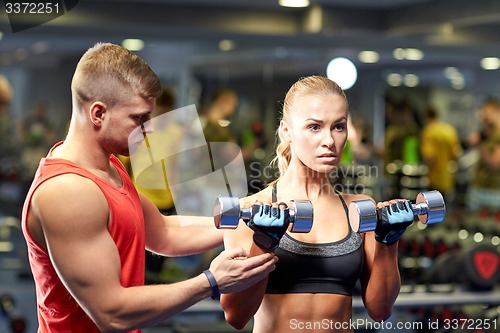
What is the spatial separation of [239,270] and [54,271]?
17.2 inches

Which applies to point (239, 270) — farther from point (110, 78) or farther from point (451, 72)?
point (451, 72)

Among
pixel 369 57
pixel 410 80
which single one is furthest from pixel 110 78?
pixel 410 80

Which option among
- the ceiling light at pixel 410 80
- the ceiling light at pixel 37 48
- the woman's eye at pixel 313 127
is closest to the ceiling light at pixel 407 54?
the ceiling light at pixel 410 80

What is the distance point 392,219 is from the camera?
6.16 feet

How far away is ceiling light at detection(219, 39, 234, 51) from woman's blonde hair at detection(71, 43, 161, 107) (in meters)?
5.11

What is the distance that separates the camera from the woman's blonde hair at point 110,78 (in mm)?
1799

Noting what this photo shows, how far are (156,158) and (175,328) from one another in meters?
2.42

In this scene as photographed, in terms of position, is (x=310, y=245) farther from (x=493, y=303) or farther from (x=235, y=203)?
(x=493, y=303)

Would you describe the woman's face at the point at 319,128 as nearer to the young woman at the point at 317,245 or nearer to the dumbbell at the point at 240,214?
the young woman at the point at 317,245

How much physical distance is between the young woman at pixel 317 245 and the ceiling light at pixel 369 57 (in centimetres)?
512

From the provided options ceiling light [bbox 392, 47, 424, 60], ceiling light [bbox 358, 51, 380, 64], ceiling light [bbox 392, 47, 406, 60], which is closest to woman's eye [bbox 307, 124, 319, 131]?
ceiling light [bbox 358, 51, 380, 64]

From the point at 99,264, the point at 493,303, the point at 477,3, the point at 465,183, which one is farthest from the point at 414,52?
the point at 99,264

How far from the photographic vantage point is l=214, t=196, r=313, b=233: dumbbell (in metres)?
1.80

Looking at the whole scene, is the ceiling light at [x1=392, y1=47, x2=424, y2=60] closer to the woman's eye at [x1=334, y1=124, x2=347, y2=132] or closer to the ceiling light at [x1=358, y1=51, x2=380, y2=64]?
the ceiling light at [x1=358, y1=51, x2=380, y2=64]
